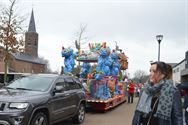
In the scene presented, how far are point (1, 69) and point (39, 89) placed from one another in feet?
262

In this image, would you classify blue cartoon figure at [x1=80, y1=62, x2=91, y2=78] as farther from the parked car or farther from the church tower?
the church tower

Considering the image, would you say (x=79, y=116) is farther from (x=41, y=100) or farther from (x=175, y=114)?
(x=175, y=114)

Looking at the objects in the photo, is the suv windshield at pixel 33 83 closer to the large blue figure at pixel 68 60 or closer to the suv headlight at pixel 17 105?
the suv headlight at pixel 17 105

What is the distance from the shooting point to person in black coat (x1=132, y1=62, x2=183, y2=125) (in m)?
3.88

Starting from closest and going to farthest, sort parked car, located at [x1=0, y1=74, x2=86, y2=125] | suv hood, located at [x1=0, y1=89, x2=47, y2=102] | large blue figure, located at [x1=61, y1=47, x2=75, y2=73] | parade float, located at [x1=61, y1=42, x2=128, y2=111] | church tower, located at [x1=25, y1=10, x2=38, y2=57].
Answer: parked car, located at [x1=0, y1=74, x2=86, y2=125] < suv hood, located at [x1=0, y1=89, x2=47, y2=102] < parade float, located at [x1=61, y1=42, x2=128, y2=111] < large blue figure, located at [x1=61, y1=47, x2=75, y2=73] < church tower, located at [x1=25, y1=10, x2=38, y2=57]

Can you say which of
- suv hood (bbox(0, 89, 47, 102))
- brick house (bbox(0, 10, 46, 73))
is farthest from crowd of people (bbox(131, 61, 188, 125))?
brick house (bbox(0, 10, 46, 73))

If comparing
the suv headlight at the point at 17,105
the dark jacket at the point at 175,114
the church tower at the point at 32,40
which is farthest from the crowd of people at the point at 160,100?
the church tower at the point at 32,40

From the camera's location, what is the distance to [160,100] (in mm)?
3898

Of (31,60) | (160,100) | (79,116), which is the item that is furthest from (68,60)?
(31,60)

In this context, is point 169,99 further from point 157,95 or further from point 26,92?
point 26,92

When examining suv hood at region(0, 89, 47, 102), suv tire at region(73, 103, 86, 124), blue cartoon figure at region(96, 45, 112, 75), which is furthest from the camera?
blue cartoon figure at region(96, 45, 112, 75)

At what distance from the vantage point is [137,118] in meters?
4.15

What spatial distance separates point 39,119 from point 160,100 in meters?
4.82

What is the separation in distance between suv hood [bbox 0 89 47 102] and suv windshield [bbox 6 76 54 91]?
45 cm
